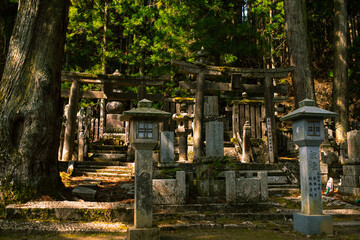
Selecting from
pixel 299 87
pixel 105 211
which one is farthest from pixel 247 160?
pixel 105 211

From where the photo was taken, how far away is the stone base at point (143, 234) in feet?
15.7

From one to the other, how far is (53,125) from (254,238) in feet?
16.6

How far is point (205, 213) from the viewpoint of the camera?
22.9ft

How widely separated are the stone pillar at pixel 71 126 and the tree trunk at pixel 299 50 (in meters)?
10.0

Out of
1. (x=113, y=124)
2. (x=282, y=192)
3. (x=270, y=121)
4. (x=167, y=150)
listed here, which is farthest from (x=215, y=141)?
(x=113, y=124)

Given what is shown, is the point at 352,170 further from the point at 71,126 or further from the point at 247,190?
the point at 71,126

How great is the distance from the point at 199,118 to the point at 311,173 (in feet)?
24.4

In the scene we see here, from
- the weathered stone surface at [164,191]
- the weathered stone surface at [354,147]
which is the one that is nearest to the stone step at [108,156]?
the weathered stone surface at [164,191]

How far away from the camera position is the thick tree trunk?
6359mm

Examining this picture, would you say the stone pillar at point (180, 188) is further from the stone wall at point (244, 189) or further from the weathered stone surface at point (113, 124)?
the weathered stone surface at point (113, 124)

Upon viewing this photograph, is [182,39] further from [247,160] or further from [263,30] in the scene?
[247,160]

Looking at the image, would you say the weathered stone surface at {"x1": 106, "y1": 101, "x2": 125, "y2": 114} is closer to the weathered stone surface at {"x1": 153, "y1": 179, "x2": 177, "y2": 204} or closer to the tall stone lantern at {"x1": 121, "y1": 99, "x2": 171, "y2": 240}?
the weathered stone surface at {"x1": 153, "y1": 179, "x2": 177, "y2": 204}

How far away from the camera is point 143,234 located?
4820 millimetres

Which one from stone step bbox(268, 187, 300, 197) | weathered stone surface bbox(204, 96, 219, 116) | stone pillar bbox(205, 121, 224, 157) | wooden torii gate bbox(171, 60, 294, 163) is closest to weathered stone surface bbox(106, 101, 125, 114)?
weathered stone surface bbox(204, 96, 219, 116)
